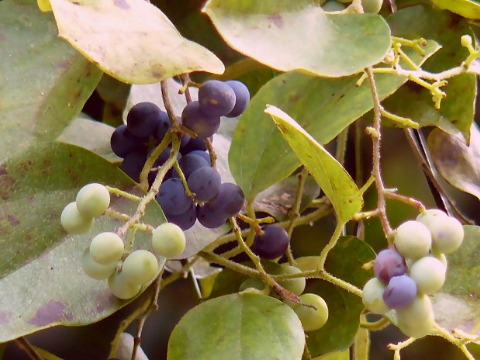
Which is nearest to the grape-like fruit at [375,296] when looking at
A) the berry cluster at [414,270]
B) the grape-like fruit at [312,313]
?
the berry cluster at [414,270]

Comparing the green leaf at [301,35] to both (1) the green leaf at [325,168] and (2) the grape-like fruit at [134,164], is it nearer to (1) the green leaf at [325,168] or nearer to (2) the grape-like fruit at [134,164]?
(1) the green leaf at [325,168]

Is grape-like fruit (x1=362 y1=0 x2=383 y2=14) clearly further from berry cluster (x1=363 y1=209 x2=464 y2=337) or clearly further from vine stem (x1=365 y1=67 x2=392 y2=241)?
berry cluster (x1=363 y1=209 x2=464 y2=337)

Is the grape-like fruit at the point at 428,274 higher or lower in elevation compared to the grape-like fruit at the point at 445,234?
lower

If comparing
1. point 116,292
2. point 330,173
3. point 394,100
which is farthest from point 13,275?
point 394,100

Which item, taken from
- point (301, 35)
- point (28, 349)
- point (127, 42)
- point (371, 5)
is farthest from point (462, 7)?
point (28, 349)

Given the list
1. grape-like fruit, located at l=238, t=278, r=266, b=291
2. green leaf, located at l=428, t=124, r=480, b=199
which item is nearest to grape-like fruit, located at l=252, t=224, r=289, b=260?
grape-like fruit, located at l=238, t=278, r=266, b=291
